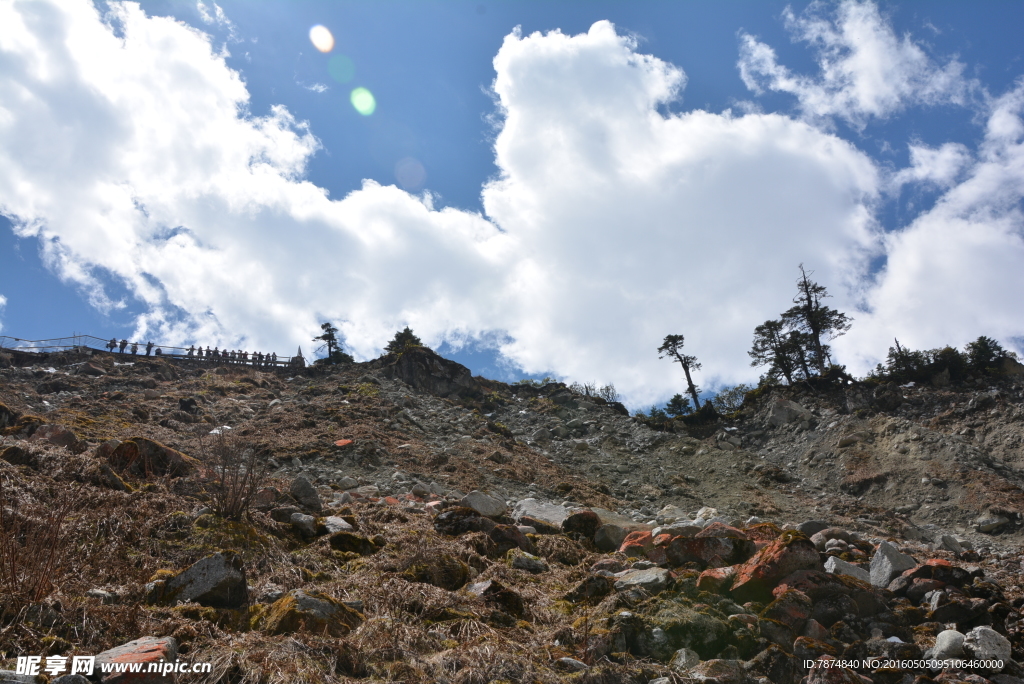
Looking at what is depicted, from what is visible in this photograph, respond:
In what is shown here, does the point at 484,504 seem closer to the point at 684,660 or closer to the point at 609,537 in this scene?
the point at 609,537

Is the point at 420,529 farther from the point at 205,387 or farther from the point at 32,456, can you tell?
the point at 205,387

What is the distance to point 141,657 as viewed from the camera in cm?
343

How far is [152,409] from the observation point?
2483cm

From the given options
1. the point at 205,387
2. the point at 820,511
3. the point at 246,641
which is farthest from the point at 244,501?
the point at 205,387

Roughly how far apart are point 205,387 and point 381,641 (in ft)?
111

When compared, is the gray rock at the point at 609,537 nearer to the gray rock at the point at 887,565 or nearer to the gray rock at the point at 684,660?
the gray rock at the point at 887,565

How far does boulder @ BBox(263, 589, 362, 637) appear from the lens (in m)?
4.51

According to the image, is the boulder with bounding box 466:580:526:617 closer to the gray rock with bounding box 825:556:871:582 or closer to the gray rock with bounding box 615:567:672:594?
the gray rock with bounding box 615:567:672:594

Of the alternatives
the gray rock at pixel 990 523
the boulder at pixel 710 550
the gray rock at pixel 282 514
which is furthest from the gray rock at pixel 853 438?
the gray rock at pixel 282 514

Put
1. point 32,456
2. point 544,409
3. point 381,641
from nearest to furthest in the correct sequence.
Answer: point 381,641 < point 32,456 < point 544,409

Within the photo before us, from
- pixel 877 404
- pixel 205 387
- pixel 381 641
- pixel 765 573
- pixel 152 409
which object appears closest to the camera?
pixel 381 641

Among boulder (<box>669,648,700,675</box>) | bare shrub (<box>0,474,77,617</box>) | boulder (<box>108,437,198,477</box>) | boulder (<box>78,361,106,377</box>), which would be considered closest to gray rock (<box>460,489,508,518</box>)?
boulder (<box>108,437,198,477</box>)

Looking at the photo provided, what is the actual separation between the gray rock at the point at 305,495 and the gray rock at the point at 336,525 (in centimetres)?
108

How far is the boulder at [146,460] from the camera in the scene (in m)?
9.22
